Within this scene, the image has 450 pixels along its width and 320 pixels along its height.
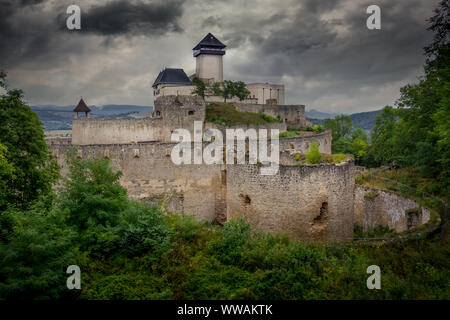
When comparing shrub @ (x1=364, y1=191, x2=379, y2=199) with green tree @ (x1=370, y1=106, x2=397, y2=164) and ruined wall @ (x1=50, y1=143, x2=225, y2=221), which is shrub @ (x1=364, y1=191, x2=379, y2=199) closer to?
green tree @ (x1=370, y1=106, x2=397, y2=164)

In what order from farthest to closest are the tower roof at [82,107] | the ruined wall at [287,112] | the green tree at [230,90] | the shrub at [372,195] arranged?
1. the green tree at [230,90]
2. the ruined wall at [287,112]
3. the tower roof at [82,107]
4. the shrub at [372,195]

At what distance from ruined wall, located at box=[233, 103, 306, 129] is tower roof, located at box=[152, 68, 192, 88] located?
13069 mm

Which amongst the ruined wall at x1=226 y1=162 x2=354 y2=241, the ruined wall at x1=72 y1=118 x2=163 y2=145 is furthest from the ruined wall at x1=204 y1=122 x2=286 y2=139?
the ruined wall at x1=226 y1=162 x2=354 y2=241

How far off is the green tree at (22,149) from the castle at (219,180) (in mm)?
6103

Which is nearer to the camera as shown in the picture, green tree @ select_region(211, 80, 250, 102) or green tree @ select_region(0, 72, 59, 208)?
green tree @ select_region(0, 72, 59, 208)

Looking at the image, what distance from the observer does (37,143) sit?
1720 centimetres

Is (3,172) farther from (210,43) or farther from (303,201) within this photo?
(210,43)

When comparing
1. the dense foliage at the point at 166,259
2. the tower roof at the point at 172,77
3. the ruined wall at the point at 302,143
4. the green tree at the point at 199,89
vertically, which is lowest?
the dense foliage at the point at 166,259

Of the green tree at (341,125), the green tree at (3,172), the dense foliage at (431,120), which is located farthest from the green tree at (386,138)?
the green tree at (3,172)

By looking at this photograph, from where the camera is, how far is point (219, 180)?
78.8 ft

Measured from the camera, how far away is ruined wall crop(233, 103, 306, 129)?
52562mm

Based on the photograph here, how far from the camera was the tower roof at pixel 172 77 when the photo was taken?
193ft

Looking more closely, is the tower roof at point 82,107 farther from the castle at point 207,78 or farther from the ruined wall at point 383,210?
the ruined wall at point 383,210

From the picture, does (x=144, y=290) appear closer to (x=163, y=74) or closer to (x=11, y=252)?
(x=11, y=252)
